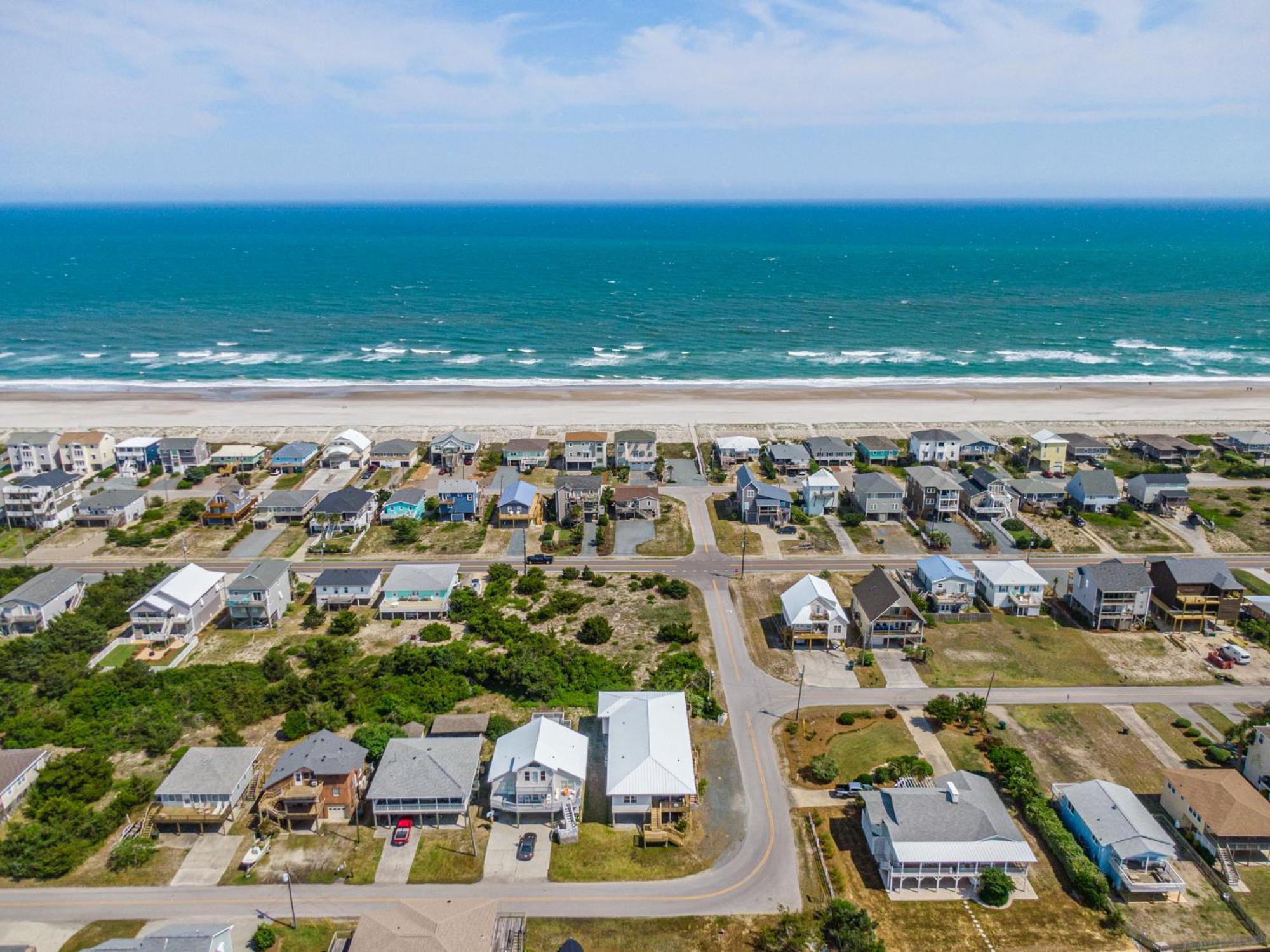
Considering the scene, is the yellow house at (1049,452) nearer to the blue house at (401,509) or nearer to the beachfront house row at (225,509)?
the blue house at (401,509)

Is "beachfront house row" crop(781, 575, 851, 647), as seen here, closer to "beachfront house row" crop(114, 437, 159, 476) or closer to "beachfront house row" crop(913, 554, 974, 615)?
"beachfront house row" crop(913, 554, 974, 615)

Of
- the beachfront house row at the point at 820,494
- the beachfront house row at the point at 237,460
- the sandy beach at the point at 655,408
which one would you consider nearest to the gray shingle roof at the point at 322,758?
the beachfront house row at the point at 820,494

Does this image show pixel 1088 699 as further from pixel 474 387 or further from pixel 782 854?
pixel 474 387

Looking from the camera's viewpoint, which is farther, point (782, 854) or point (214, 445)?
point (214, 445)

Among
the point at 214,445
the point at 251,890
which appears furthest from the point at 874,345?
the point at 251,890

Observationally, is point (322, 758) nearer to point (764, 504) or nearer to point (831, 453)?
point (764, 504)

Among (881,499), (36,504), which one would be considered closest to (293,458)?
(36,504)
